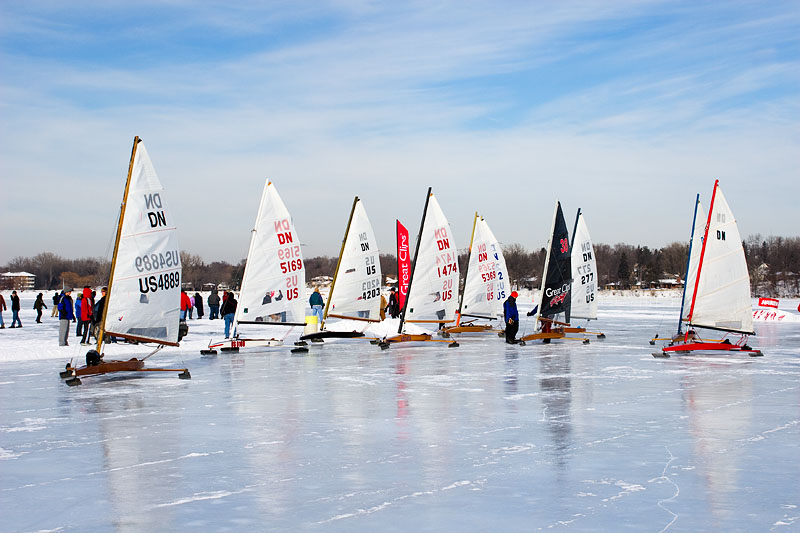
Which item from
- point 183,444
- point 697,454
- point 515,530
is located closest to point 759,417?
point 697,454

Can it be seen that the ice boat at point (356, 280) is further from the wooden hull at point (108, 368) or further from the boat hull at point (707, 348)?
the boat hull at point (707, 348)

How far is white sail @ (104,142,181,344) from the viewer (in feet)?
43.3

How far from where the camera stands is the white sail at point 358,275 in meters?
20.9

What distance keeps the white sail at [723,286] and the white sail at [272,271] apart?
9.32 m

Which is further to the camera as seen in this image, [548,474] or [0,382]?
[0,382]

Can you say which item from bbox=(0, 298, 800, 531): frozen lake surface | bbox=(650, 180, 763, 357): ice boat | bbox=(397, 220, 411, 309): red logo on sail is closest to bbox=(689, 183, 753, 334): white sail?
bbox=(650, 180, 763, 357): ice boat

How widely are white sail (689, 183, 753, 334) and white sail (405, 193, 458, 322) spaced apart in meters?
6.70

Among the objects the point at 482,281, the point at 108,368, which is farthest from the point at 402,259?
the point at 108,368

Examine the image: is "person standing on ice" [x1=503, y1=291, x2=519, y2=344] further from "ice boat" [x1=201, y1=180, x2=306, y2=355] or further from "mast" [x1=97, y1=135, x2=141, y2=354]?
"mast" [x1=97, y1=135, x2=141, y2=354]

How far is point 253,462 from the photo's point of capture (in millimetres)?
6930

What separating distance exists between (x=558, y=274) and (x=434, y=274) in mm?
3454

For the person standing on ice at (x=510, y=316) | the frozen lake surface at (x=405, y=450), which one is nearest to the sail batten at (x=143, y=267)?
the frozen lake surface at (x=405, y=450)

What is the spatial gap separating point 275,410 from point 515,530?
5.42 metres

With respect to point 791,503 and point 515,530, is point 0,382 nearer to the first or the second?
point 515,530
